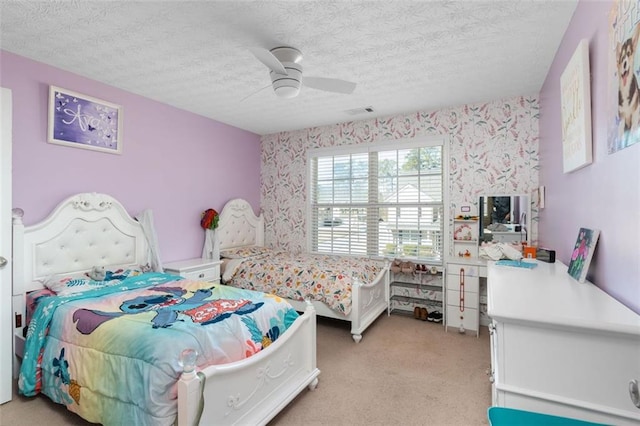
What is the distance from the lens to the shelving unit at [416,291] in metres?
4.02

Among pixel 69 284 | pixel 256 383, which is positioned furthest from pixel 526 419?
pixel 69 284

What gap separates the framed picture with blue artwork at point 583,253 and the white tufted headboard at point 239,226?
3780 millimetres

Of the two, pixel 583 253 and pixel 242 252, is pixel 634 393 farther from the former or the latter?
pixel 242 252

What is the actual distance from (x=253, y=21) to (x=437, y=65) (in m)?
1.60

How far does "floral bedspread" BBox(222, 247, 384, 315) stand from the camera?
11.0 feet

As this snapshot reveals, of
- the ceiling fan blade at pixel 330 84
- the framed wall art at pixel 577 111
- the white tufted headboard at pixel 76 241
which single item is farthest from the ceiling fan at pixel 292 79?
the white tufted headboard at pixel 76 241

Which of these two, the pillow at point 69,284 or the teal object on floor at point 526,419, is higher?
the pillow at point 69,284

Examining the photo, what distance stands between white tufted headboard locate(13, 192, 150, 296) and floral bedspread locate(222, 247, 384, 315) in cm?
113

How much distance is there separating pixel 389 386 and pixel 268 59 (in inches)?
99.7

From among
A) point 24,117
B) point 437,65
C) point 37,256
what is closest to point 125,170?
point 24,117

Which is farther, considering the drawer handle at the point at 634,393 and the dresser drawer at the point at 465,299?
the dresser drawer at the point at 465,299

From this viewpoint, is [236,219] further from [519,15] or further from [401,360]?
[519,15]

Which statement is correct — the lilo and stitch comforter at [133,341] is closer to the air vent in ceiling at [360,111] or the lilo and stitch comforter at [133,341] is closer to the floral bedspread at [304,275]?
the floral bedspread at [304,275]

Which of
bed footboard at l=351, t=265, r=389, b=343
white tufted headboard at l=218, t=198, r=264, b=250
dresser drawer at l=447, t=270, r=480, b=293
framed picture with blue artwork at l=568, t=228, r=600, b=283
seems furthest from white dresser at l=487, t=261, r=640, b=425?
white tufted headboard at l=218, t=198, r=264, b=250
